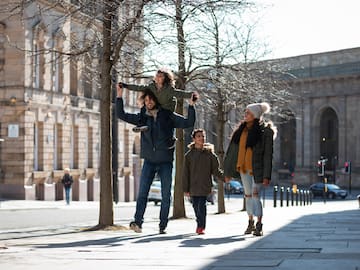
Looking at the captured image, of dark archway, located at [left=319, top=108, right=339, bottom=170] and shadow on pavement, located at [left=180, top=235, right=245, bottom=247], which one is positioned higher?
dark archway, located at [left=319, top=108, right=339, bottom=170]

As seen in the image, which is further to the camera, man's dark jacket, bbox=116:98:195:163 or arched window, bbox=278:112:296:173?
arched window, bbox=278:112:296:173

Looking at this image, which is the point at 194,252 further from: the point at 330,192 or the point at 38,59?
the point at 330,192

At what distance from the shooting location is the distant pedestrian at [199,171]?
38.0 feet

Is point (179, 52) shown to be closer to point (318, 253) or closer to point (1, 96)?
point (318, 253)

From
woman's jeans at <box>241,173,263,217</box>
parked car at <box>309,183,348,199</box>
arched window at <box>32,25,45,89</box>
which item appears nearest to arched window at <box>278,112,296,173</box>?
parked car at <box>309,183,348,199</box>

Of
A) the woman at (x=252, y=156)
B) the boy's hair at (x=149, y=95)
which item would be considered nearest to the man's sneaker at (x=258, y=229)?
the woman at (x=252, y=156)

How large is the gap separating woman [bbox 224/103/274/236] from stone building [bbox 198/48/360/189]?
66.7 metres

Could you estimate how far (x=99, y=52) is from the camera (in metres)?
18.2

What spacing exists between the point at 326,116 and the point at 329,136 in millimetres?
2690

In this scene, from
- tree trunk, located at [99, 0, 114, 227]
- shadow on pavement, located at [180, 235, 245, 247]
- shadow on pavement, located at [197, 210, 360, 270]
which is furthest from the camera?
tree trunk, located at [99, 0, 114, 227]

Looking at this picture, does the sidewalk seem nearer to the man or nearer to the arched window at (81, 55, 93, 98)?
the man

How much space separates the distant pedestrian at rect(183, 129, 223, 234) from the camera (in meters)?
11.6

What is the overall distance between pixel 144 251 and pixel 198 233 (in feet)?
8.78

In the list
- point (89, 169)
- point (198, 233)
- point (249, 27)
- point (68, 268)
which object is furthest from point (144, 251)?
point (89, 169)
